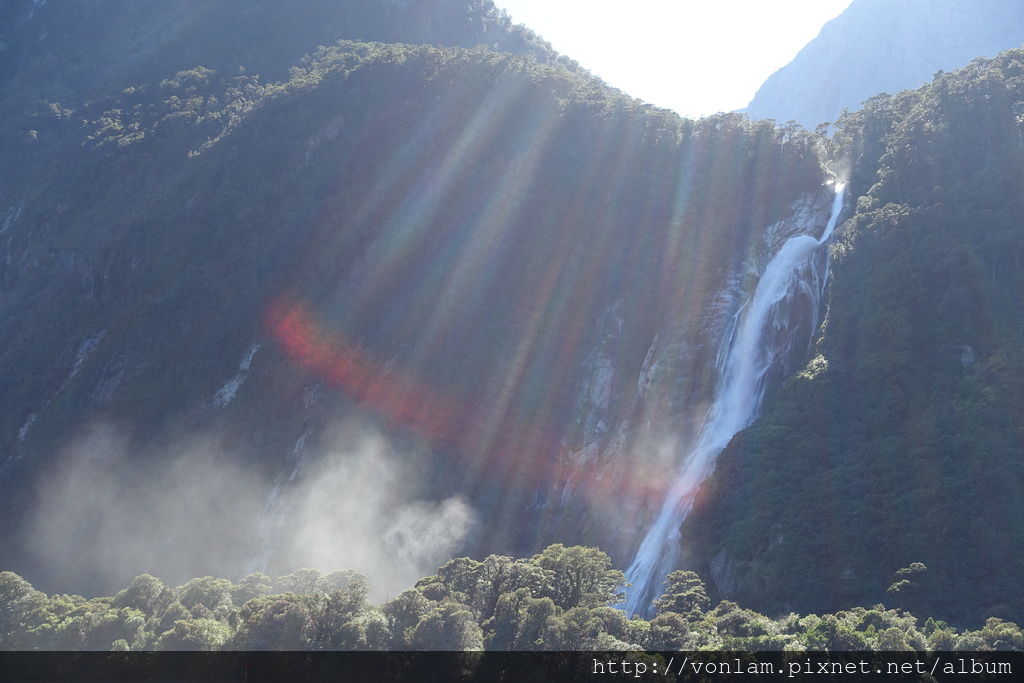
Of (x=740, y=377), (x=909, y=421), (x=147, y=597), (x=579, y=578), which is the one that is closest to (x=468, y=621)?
(x=579, y=578)

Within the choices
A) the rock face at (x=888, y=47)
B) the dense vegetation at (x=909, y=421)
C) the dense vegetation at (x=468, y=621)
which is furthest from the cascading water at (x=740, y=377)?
the rock face at (x=888, y=47)

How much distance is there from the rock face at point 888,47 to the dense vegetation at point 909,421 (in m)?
91.5

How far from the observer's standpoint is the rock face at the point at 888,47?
137 meters

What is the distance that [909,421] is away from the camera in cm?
4006

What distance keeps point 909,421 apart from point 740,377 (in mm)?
11680

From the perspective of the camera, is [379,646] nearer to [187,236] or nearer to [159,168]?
[187,236]

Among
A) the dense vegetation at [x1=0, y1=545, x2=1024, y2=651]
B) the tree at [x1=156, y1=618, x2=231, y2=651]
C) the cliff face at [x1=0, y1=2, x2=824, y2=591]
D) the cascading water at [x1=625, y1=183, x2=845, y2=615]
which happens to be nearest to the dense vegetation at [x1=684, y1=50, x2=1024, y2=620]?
the cascading water at [x1=625, y1=183, x2=845, y2=615]

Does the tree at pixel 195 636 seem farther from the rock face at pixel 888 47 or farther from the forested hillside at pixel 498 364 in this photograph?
the rock face at pixel 888 47

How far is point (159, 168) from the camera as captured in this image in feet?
295

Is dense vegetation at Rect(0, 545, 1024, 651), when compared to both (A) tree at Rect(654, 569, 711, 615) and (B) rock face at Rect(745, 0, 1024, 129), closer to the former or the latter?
(A) tree at Rect(654, 569, 711, 615)

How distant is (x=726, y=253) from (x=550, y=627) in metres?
38.0

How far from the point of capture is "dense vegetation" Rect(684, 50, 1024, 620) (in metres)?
34.4

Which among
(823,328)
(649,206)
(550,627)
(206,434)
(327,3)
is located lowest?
(550,627)

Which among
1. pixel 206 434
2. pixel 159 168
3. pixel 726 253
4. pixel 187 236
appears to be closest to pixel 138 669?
pixel 206 434
